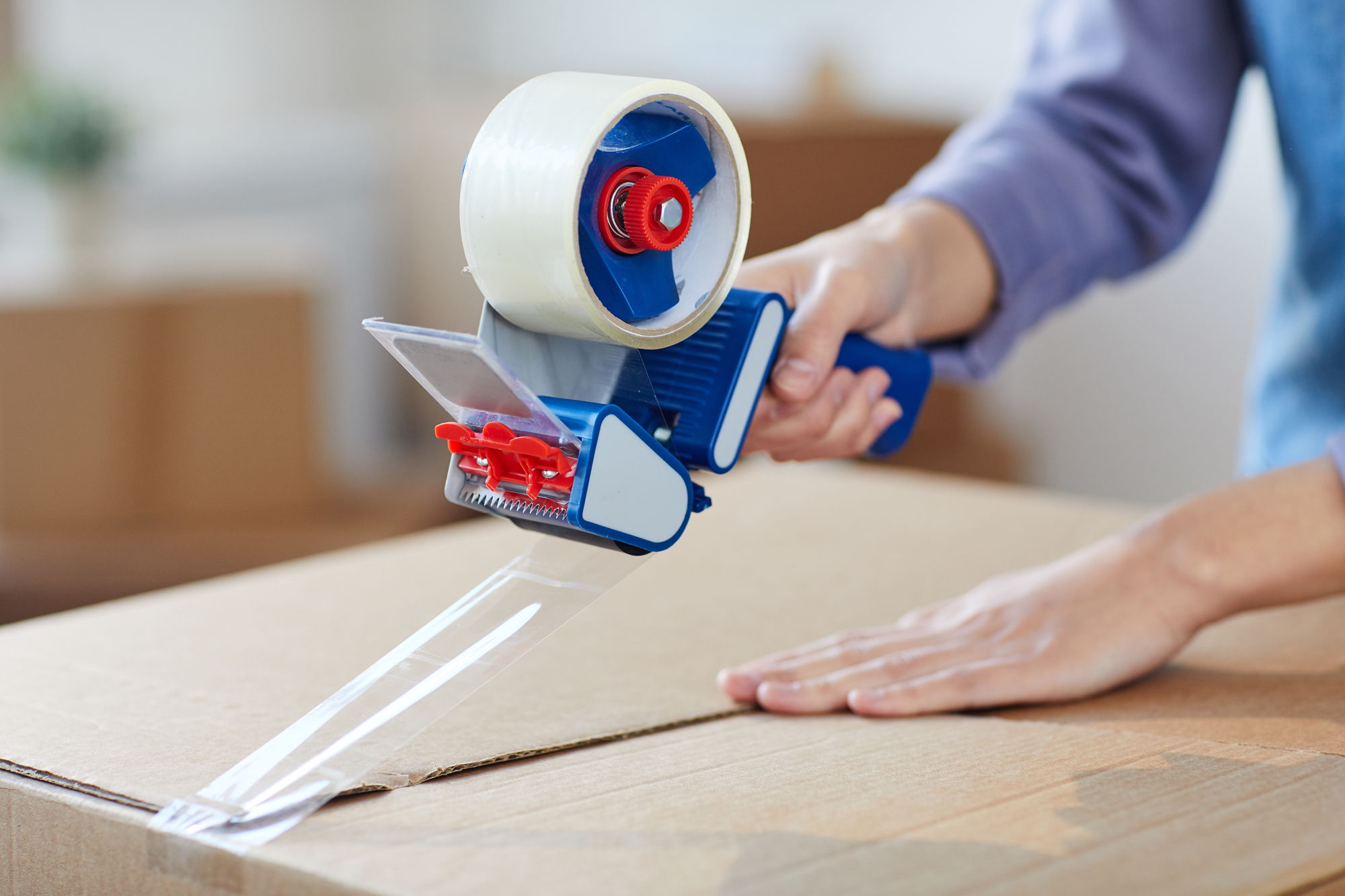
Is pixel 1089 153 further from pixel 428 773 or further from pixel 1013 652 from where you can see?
pixel 428 773

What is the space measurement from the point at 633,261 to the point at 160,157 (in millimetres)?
2064

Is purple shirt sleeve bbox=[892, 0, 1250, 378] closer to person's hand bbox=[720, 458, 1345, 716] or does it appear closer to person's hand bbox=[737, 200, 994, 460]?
person's hand bbox=[737, 200, 994, 460]

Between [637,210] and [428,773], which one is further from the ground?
[637,210]

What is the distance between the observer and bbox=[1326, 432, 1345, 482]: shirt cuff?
1.93 feet

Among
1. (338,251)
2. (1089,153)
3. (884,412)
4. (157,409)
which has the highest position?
(1089,153)

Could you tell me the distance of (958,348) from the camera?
2.48ft

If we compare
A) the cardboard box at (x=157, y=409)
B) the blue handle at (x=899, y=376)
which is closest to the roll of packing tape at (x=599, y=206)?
the blue handle at (x=899, y=376)

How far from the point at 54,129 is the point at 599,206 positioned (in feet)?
5.19

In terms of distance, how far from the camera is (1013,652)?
593 millimetres

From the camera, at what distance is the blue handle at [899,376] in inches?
24.6

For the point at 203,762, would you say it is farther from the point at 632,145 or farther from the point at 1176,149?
the point at 1176,149

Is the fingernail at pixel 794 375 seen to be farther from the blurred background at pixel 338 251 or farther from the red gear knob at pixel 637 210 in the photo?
the blurred background at pixel 338 251

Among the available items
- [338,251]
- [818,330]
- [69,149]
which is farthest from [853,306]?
[338,251]

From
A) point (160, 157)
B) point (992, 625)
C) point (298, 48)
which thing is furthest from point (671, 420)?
point (298, 48)
